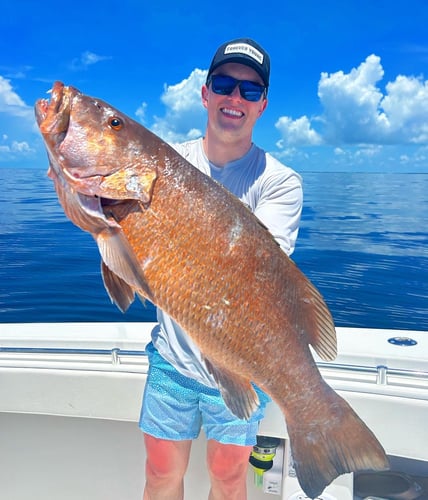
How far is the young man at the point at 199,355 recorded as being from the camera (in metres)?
2.31

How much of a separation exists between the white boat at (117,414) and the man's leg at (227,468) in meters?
0.34

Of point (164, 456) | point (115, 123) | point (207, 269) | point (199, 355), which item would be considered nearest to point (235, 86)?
point (115, 123)

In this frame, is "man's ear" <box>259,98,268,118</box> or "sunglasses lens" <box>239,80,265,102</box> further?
"man's ear" <box>259,98,268,118</box>

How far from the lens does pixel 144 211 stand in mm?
1675

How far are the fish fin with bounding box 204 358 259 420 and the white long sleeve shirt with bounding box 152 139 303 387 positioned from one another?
1.01 feet

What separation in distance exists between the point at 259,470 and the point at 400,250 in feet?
36.3

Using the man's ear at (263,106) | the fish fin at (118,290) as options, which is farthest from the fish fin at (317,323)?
the man's ear at (263,106)

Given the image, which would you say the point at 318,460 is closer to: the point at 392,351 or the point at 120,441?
the point at 392,351

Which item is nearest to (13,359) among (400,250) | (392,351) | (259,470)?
(259,470)

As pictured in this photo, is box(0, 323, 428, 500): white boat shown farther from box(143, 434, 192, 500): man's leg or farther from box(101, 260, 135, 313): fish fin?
box(101, 260, 135, 313): fish fin

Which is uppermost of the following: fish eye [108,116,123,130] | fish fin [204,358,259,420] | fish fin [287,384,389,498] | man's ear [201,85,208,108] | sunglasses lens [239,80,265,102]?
man's ear [201,85,208,108]

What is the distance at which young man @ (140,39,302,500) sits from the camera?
7.57ft

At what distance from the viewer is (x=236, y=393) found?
1907 millimetres

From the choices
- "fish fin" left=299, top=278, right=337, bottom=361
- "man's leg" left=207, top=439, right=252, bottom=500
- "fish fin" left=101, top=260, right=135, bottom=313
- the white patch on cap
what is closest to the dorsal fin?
"fish fin" left=299, top=278, right=337, bottom=361
